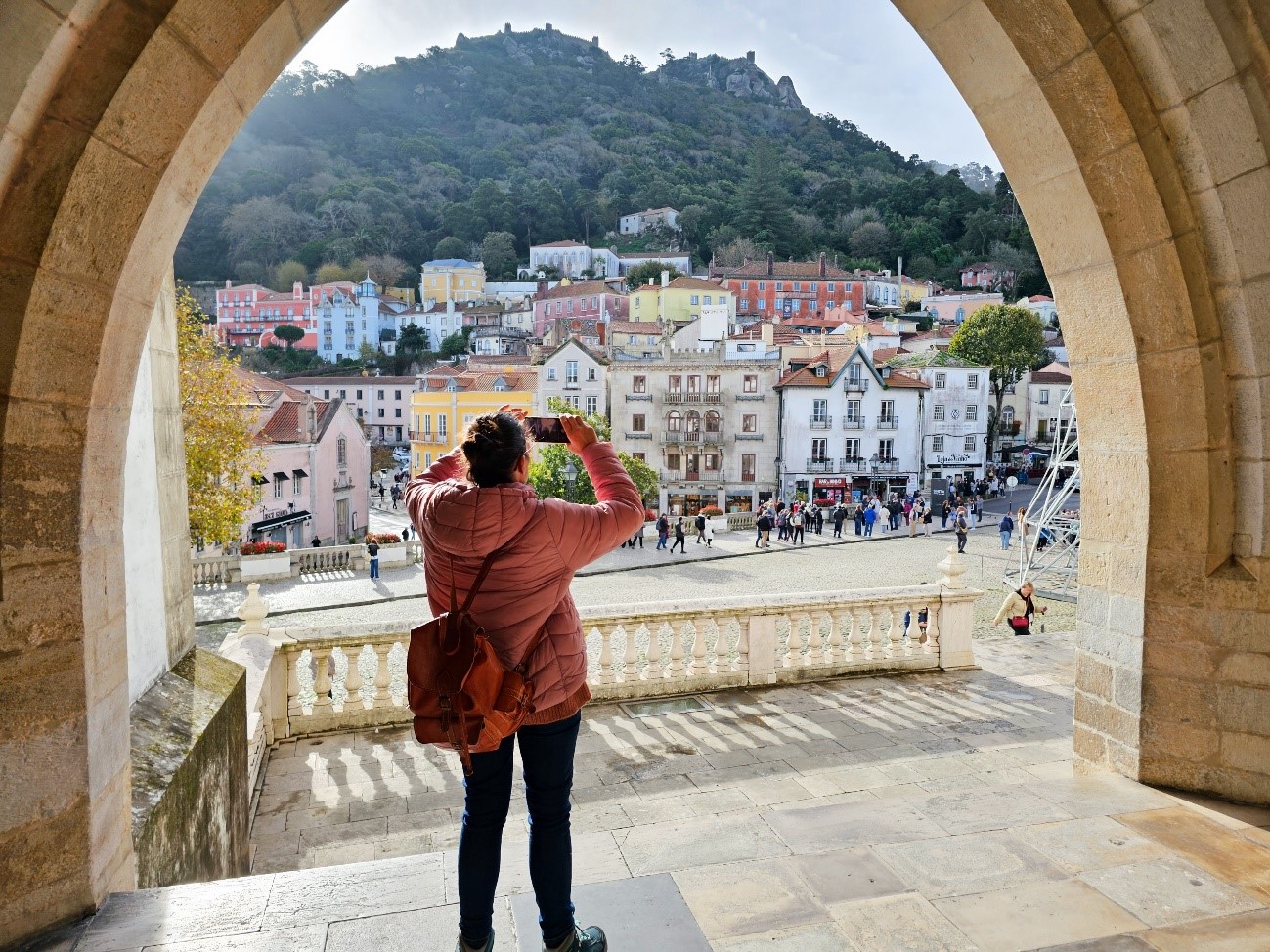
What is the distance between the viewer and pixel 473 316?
78.0 m

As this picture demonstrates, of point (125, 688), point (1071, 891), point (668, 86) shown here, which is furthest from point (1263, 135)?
point (668, 86)

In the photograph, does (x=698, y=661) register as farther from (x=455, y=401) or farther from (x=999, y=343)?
(x=999, y=343)

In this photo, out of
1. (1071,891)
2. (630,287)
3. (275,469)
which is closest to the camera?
(1071,891)

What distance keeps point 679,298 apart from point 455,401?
27.8 m

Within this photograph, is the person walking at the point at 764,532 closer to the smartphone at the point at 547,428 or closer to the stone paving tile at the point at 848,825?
the stone paving tile at the point at 848,825

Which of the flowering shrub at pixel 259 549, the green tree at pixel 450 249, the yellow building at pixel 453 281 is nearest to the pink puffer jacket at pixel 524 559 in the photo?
the flowering shrub at pixel 259 549

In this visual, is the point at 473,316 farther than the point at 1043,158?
Yes

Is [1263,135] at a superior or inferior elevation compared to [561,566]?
superior

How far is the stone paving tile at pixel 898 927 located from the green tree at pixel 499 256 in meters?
94.5

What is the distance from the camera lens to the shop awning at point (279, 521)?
25486mm

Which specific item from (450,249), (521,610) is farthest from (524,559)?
(450,249)

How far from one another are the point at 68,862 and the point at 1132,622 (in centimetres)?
357

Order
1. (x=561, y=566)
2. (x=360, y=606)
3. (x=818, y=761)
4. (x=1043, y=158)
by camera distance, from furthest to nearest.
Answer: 1. (x=360, y=606)
2. (x=818, y=761)
3. (x=1043, y=158)
4. (x=561, y=566)

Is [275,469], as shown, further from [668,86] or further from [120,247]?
[668,86]
